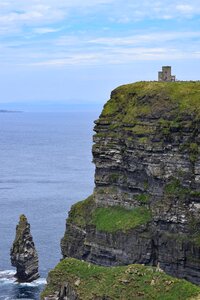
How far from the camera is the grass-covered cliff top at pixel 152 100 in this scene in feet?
359

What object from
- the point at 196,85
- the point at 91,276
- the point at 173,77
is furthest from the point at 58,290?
the point at 173,77

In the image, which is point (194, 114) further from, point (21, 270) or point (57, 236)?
point (57, 236)

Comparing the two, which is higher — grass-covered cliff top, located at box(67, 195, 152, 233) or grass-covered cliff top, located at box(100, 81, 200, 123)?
grass-covered cliff top, located at box(100, 81, 200, 123)

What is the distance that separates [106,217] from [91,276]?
26442 millimetres

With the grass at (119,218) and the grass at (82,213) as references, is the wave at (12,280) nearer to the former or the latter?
the grass at (82,213)

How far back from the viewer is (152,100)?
→ 114125 mm

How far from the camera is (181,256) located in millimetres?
102562

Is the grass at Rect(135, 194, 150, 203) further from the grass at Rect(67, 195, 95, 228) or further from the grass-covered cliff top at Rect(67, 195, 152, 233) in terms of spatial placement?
the grass at Rect(67, 195, 95, 228)

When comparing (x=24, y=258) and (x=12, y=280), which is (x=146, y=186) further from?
(x=12, y=280)

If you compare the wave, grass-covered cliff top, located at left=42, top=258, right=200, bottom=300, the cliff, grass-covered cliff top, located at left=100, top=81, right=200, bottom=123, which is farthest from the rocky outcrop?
grass-covered cliff top, located at left=42, top=258, right=200, bottom=300

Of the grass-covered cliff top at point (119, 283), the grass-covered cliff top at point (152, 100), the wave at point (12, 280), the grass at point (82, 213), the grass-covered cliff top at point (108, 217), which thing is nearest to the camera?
the grass-covered cliff top at point (119, 283)

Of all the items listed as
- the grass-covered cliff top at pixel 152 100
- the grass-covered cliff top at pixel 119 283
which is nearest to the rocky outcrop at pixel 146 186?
the grass-covered cliff top at pixel 152 100

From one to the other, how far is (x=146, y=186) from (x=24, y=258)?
27.0 metres

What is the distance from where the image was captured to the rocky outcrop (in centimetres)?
10375
